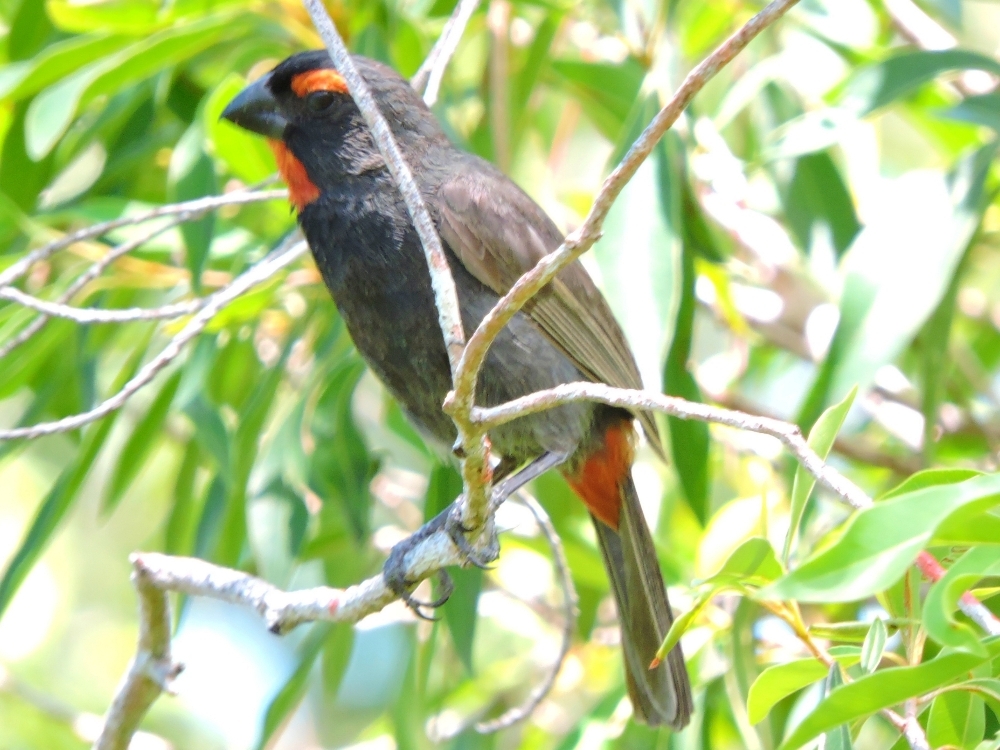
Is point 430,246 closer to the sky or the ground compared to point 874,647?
closer to the sky

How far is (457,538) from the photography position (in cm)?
256

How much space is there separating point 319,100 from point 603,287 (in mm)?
902

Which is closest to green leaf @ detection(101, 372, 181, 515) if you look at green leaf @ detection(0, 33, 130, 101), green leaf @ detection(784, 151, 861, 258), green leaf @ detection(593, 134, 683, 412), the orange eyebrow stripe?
green leaf @ detection(0, 33, 130, 101)

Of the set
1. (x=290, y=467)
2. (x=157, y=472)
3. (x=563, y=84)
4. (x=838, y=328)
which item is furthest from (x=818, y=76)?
(x=157, y=472)

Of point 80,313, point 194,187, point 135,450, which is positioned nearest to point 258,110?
point 194,187

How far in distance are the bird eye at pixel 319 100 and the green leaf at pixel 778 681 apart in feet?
6.37

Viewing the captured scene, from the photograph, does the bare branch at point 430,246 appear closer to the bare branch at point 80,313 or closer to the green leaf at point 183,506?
the bare branch at point 80,313

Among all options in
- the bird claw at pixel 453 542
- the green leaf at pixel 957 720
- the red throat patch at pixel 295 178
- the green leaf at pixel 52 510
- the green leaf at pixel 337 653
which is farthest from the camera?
the green leaf at pixel 337 653

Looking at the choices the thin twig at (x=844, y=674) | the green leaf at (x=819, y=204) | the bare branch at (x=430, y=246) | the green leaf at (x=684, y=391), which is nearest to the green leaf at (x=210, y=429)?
the green leaf at (x=684, y=391)

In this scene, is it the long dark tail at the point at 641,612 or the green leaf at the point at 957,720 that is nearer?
the green leaf at the point at 957,720

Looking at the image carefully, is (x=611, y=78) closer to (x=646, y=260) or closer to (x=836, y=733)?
(x=646, y=260)

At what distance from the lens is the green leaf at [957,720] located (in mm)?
1951

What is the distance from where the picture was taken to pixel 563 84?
4.22m

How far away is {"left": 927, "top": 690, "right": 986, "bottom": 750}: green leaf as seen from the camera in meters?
1.95
